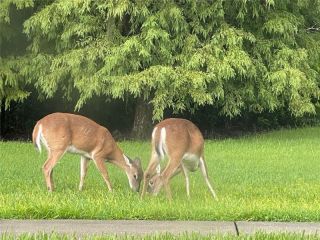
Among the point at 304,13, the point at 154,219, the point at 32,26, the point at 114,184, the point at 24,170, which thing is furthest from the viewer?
the point at 304,13

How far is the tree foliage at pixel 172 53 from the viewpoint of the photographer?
20.8 meters

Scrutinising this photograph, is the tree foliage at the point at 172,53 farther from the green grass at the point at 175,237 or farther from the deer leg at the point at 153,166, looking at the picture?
the green grass at the point at 175,237

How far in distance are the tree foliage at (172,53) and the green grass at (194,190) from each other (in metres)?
2.28

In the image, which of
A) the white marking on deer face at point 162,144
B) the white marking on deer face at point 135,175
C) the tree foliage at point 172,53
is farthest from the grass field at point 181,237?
the tree foliage at point 172,53

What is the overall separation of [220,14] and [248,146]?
4.24 m

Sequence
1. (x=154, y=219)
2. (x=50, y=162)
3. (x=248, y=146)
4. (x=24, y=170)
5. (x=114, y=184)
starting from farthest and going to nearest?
(x=248, y=146) < (x=24, y=170) < (x=114, y=184) < (x=50, y=162) < (x=154, y=219)

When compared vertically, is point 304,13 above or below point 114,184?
above

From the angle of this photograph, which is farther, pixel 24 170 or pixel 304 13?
pixel 304 13

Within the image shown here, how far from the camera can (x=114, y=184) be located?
12469 mm

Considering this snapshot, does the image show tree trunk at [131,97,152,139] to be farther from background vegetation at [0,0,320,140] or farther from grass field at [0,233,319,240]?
grass field at [0,233,319,240]

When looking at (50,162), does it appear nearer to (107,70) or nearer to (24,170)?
(24,170)

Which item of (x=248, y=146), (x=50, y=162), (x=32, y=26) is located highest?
(x=32, y=26)

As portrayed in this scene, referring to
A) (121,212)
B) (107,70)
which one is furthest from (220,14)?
(121,212)

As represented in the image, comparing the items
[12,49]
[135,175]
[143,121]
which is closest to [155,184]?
[135,175]
